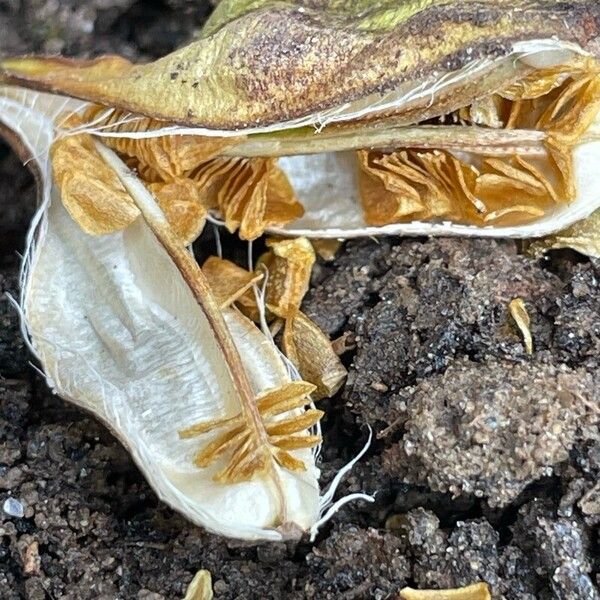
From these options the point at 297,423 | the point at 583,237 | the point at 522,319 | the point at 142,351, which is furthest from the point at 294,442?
the point at 583,237

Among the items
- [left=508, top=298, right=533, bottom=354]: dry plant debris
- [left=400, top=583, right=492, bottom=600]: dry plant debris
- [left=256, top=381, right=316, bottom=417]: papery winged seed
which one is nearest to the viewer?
[left=400, top=583, right=492, bottom=600]: dry plant debris

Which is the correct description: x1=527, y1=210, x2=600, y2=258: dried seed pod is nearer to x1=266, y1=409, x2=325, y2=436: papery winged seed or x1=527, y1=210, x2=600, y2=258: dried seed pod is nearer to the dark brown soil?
the dark brown soil

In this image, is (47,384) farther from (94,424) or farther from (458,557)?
(458,557)

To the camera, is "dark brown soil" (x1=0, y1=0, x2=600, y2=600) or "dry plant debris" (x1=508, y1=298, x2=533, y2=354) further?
"dry plant debris" (x1=508, y1=298, x2=533, y2=354)

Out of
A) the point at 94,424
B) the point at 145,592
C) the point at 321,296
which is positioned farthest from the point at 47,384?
the point at 321,296

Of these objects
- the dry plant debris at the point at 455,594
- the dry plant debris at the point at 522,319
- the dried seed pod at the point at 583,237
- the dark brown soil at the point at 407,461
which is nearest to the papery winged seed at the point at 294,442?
the dark brown soil at the point at 407,461

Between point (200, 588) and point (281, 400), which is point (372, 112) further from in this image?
point (200, 588)

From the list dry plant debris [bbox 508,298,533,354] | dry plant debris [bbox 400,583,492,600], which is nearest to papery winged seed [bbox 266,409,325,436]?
dry plant debris [bbox 400,583,492,600]
